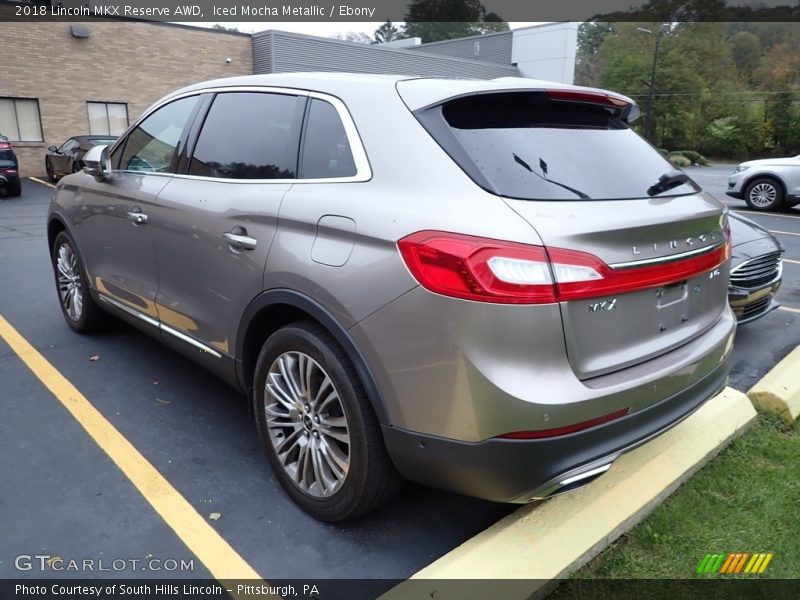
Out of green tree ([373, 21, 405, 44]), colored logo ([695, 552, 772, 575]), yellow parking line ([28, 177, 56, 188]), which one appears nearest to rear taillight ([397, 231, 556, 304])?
colored logo ([695, 552, 772, 575])

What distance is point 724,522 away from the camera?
271 centimetres

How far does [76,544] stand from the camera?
2.50 meters

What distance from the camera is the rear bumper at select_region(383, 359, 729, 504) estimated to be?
2020mm

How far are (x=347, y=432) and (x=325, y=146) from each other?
3.89 feet

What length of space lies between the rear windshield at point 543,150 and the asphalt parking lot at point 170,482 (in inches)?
58.4

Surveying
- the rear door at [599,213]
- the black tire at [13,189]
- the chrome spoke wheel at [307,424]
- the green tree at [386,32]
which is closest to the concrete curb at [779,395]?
the rear door at [599,213]

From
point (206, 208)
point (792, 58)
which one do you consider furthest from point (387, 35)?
point (206, 208)

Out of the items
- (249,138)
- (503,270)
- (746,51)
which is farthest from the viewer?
(746,51)

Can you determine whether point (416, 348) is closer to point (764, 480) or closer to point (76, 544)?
point (76, 544)

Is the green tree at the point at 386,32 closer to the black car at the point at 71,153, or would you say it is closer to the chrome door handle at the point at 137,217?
the black car at the point at 71,153

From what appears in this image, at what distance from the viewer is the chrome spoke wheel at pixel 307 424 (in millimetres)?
2492

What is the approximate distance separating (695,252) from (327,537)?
1857 mm

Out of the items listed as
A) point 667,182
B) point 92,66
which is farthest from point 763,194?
point 92,66

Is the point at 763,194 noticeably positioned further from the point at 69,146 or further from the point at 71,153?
the point at 69,146
